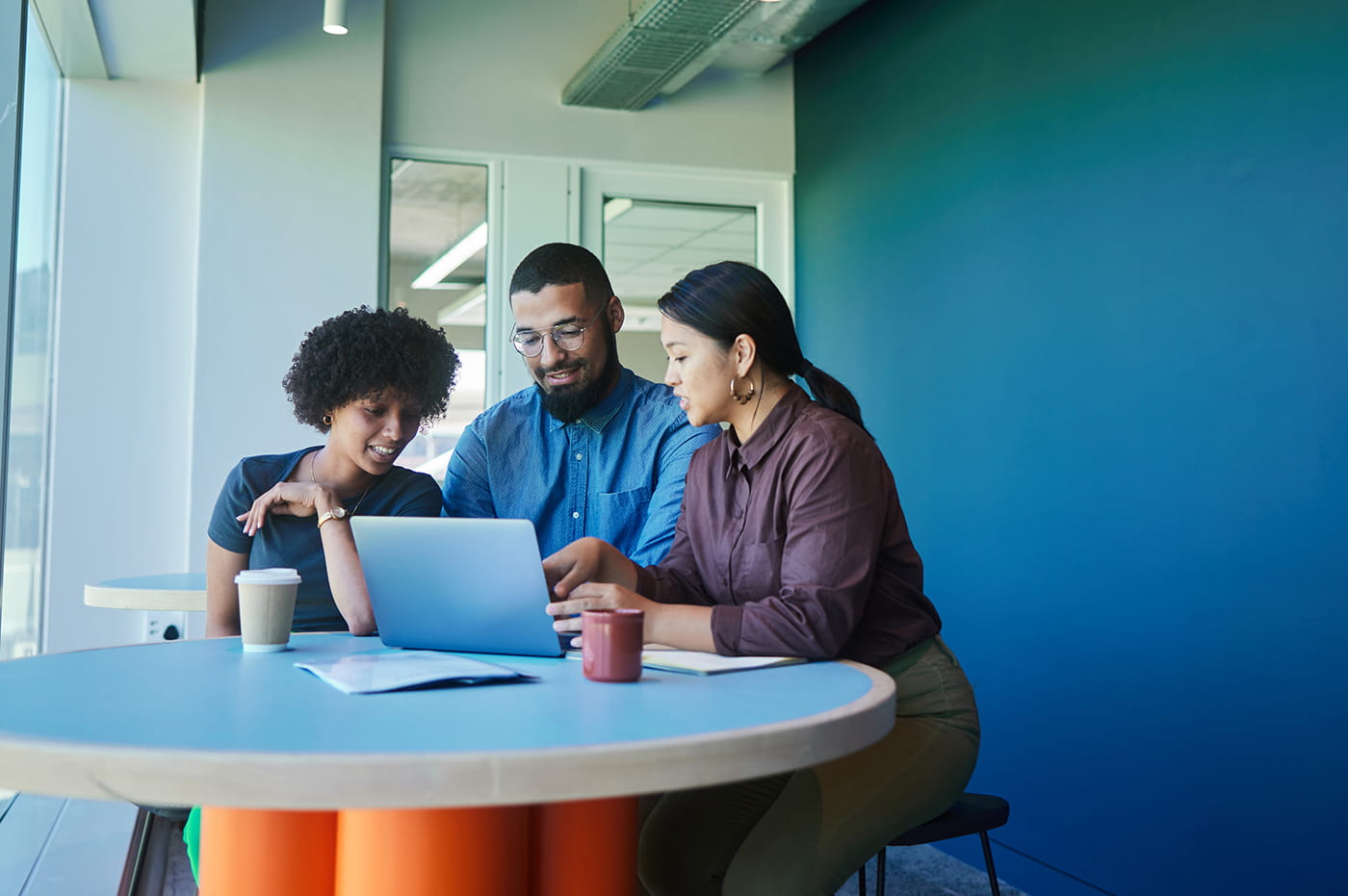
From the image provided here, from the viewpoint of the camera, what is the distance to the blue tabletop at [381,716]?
928 millimetres

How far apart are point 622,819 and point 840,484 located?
0.59 metres

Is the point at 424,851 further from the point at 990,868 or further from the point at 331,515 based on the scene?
the point at 990,868

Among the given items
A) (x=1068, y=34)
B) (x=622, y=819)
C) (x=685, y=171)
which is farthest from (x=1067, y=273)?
(x=622, y=819)

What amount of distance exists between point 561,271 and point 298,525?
734 millimetres

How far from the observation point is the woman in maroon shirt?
1547mm

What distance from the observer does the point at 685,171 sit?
4863mm

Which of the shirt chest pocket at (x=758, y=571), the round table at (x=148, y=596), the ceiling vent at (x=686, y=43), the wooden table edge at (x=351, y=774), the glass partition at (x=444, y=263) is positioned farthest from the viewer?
the glass partition at (x=444, y=263)

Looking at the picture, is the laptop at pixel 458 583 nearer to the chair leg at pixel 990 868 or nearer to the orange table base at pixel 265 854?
the orange table base at pixel 265 854

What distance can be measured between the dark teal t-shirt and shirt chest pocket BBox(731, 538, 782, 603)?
2.32 feet

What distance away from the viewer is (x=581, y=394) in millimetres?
2365

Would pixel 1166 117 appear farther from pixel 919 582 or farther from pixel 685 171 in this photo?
pixel 685 171

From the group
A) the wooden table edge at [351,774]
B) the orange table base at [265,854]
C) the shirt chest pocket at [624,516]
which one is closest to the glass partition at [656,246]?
the shirt chest pocket at [624,516]

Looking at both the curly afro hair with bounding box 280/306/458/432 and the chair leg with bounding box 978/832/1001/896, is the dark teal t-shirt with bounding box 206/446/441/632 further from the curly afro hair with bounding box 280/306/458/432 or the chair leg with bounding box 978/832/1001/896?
the chair leg with bounding box 978/832/1001/896

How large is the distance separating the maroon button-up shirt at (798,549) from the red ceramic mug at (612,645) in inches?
9.8
